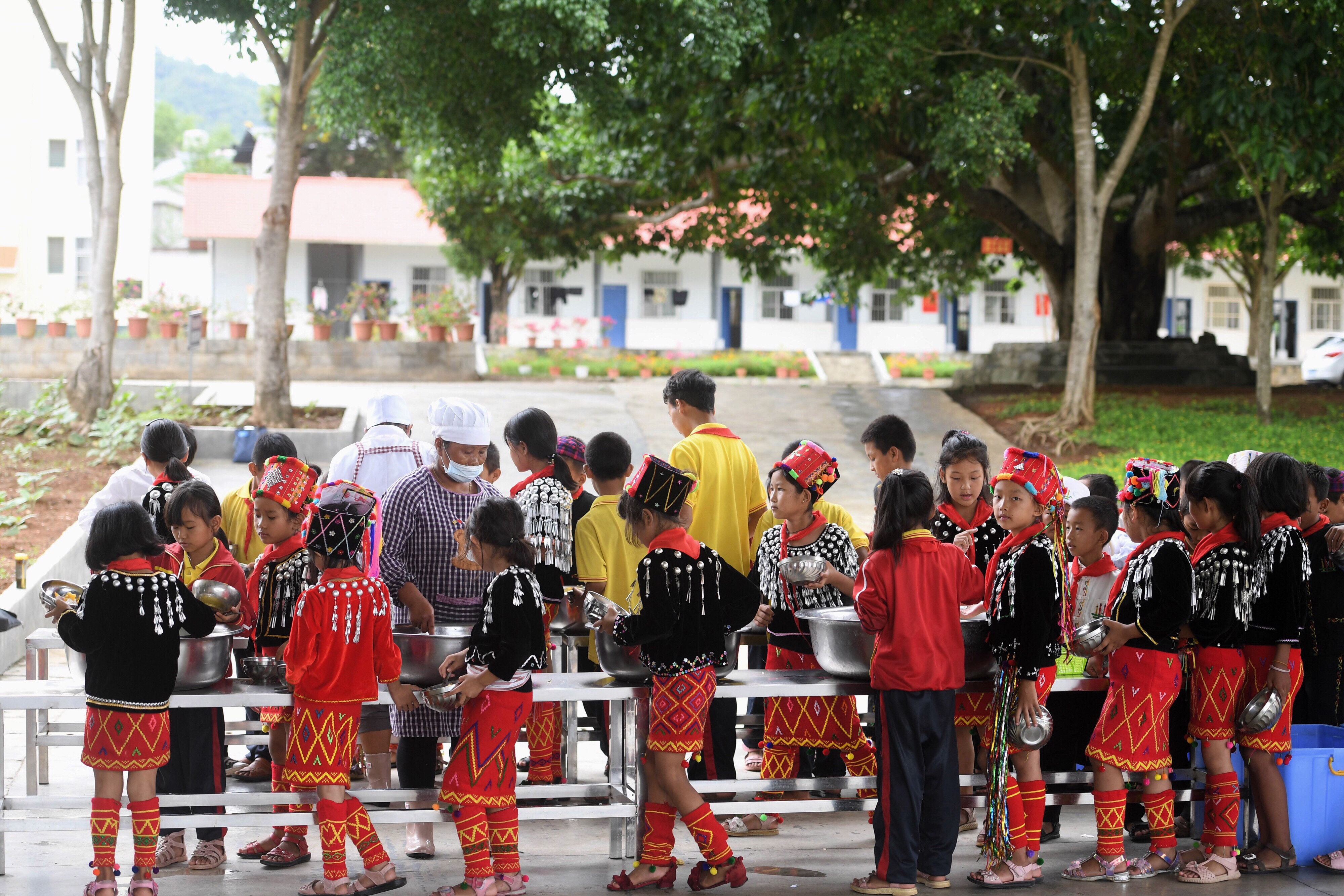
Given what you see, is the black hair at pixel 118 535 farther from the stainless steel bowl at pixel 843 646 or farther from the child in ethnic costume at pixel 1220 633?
the child in ethnic costume at pixel 1220 633

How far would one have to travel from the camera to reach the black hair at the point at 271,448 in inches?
217

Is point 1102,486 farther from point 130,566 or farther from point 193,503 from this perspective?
point 130,566

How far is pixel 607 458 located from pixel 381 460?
4.20 feet

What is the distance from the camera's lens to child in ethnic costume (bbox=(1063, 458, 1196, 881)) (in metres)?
4.41

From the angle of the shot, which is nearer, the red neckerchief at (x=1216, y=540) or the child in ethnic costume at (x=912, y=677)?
the child in ethnic costume at (x=912, y=677)

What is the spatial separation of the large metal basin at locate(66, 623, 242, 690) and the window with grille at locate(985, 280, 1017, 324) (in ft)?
107

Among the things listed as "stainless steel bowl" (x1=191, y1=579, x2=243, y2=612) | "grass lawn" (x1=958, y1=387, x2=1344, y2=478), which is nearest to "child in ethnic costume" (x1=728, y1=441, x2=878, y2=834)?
"stainless steel bowl" (x1=191, y1=579, x2=243, y2=612)

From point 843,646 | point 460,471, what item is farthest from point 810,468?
point 460,471

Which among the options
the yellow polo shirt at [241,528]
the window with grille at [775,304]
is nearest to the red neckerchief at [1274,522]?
the yellow polo shirt at [241,528]

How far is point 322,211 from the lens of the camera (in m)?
30.7

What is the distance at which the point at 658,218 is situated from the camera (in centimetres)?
2416

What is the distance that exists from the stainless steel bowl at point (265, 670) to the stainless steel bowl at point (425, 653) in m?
0.41

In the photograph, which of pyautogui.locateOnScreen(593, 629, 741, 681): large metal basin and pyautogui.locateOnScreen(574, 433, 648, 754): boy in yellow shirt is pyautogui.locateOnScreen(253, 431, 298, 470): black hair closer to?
pyautogui.locateOnScreen(574, 433, 648, 754): boy in yellow shirt

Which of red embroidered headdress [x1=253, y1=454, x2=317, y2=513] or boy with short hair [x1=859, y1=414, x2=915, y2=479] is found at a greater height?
boy with short hair [x1=859, y1=414, x2=915, y2=479]
